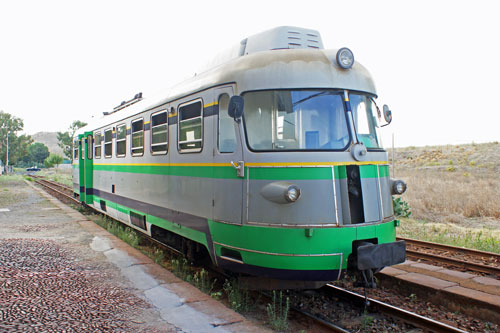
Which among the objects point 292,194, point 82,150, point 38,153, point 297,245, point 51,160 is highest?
point 38,153

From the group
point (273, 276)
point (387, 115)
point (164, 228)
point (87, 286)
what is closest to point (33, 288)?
point (87, 286)

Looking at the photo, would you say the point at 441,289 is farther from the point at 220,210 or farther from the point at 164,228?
the point at 164,228

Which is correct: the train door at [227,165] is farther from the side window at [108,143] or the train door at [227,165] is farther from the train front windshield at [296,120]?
the side window at [108,143]

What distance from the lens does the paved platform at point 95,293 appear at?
15.4 feet

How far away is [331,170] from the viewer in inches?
207

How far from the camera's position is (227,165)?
18.8 feet

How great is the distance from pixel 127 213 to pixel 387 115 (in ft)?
19.7

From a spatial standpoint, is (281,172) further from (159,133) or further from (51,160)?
(51,160)

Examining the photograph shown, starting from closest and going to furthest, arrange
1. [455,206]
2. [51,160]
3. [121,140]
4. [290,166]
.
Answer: [290,166], [121,140], [455,206], [51,160]

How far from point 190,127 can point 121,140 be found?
4084 millimetres

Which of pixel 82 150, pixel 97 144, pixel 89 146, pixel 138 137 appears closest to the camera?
pixel 138 137

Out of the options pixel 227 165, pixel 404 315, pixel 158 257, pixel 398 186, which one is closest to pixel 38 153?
pixel 158 257

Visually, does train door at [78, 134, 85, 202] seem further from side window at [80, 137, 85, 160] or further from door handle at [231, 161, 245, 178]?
door handle at [231, 161, 245, 178]

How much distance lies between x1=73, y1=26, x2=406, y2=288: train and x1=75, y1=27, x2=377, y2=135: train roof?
0.6 inches
